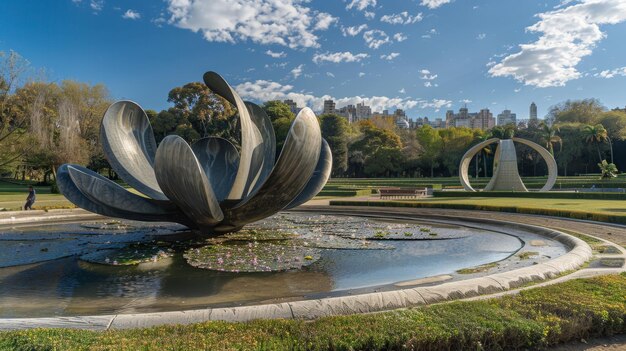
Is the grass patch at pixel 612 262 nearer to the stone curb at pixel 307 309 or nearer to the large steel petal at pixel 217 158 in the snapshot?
the stone curb at pixel 307 309

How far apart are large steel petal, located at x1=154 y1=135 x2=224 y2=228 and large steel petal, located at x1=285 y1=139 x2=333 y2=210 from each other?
10.6ft

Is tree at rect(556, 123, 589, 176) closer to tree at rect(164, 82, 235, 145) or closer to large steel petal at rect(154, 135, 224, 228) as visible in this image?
tree at rect(164, 82, 235, 145)

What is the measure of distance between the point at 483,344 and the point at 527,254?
619cm

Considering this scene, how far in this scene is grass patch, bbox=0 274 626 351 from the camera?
4.11 metres

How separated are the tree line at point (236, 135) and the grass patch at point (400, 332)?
37198mm

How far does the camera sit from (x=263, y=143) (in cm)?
1382

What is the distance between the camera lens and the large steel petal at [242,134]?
1092 centimetres

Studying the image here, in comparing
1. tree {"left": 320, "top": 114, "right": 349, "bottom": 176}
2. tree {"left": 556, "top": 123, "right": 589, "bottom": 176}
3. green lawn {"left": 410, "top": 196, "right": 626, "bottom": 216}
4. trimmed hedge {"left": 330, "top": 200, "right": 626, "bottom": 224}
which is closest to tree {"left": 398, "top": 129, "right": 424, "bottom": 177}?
tree {"left": 320, "top": 114, "right": 349, "bottom": 176}

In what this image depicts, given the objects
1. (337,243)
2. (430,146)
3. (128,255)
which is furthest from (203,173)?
(430,146)

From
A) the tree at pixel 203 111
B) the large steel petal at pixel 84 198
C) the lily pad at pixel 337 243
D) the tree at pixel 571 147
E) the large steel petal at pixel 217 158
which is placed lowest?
the lily pad at pixel 337 243

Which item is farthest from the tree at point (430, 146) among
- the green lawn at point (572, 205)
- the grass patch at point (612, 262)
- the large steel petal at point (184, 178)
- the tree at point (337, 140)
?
the large steel petal at point (184, 178)

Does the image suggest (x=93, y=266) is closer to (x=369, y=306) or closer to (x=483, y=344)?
(x=369, y=306)

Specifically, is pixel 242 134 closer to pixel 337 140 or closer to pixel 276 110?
pixel 337 140

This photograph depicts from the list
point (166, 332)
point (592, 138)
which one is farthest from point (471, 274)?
point (592, 138)
